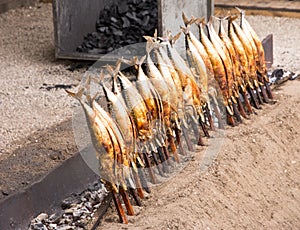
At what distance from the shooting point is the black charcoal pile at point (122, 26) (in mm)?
7605

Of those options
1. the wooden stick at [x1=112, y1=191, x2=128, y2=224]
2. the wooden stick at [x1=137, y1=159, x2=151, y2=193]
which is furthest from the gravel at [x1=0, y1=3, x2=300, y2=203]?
the wooden stick at [x1=112, y1=191, x2=128, y2=224]

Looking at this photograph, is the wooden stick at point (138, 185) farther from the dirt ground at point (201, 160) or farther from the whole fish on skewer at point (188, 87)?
the whole fish on skewer at point (188, 87)

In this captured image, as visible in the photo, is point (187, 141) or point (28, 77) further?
point (28, 77)

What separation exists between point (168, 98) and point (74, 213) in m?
0.77

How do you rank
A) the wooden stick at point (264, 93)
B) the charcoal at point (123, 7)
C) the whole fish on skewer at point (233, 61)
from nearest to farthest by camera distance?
the whole fish on skewer at point (233, 61), the wooden stick at point (264, 93), the charcoal at point (123, 7)

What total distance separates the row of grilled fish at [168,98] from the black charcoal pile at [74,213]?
0.91 ft

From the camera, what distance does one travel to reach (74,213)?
4.12 meters

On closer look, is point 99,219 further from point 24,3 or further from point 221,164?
point 24,3

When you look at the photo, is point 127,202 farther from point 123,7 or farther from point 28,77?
point 123,7

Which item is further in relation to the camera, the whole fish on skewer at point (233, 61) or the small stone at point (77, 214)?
the whole fish on skewer at point (233, 61)

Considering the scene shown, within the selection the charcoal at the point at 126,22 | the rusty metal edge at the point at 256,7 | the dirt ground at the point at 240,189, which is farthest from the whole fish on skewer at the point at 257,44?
the rusty metal edge at the point at 256,7

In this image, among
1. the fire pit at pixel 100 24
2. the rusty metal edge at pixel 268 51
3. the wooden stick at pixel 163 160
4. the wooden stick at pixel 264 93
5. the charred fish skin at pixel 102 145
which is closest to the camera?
the charred fish skin at pixel 102 145

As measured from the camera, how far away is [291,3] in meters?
9.33

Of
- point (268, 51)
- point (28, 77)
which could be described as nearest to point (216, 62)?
point (268, 51)
